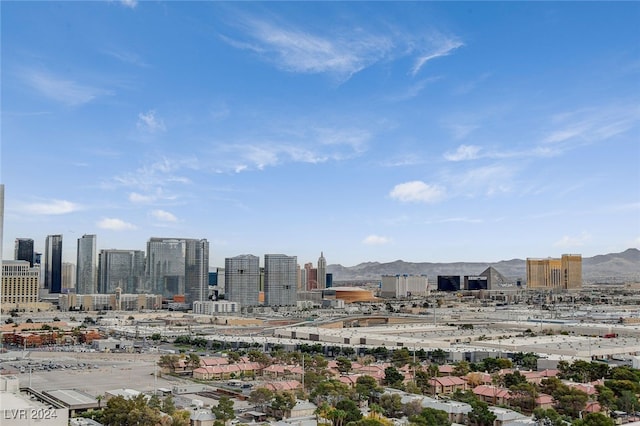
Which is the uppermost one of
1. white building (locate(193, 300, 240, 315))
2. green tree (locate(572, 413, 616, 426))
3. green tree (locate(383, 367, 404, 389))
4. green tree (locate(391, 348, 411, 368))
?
green tree (locate(572, 413, 616, 426))

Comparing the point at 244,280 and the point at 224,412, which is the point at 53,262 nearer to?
the point at 244,280

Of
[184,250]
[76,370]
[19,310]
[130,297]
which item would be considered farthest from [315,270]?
[76,370]

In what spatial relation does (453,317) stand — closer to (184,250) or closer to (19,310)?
(19,310)

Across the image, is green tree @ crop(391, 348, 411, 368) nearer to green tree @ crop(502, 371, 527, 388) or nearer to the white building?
green tree @ crop(502, 371, 527, 388)

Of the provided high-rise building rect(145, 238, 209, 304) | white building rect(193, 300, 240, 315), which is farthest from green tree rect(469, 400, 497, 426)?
high-rise building rect(145, 238, 209, 304)

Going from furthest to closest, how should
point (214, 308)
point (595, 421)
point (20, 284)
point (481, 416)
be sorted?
1. point (20, 284)
2. point (214, 308)
3. point (481, 416)
4. point (595, 421)

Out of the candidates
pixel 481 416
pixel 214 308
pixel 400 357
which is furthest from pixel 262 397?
pixel 214 308

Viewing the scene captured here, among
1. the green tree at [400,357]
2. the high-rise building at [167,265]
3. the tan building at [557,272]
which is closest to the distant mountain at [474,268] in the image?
the tan building at [557,272]

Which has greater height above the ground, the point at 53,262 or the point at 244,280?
the point at 53,262
